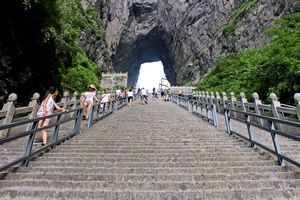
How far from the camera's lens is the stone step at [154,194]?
293cm

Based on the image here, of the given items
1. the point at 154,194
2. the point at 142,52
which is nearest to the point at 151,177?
the point at 154,194

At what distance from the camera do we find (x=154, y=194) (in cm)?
296

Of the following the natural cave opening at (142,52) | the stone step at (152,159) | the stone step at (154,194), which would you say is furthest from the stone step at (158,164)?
the natural cave opening at (142,52)

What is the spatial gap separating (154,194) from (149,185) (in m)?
0.28

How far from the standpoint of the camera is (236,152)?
497cm

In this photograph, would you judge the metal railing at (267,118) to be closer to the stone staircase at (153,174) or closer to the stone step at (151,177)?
the stone staircase at (153,174)

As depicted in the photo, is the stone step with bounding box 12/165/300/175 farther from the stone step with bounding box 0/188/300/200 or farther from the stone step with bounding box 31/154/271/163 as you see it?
the stone step with bounding box 0/188/300/200

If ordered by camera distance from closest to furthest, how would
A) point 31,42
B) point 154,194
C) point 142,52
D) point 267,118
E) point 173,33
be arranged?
point 154,194, point 267,118, point 31,42, point 173,33, point 142,52

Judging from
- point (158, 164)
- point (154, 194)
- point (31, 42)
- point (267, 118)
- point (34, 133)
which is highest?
point (31, 42)

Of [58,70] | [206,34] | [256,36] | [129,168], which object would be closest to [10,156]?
[129,168]

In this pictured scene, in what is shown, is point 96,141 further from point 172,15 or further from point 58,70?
point 172,15

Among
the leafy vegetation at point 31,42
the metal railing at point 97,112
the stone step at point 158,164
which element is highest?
the leafy vegetation at point 31,42

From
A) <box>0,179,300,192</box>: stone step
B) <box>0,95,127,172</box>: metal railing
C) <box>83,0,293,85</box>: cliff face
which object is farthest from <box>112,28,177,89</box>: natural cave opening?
<box>0,179,300,192</box>: stone step

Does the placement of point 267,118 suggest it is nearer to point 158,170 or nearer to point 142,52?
point 158,170
